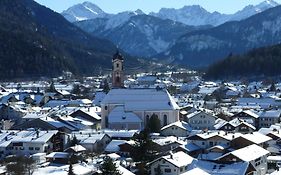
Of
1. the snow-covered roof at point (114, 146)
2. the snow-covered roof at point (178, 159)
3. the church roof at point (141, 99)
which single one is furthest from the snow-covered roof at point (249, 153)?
the church roof at point (141, 99)

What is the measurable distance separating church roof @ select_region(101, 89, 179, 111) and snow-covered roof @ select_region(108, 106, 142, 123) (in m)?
0.48

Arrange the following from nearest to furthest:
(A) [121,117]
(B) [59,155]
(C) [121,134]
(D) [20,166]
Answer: (D) [20,166] → (B) [59,155] → (C) [121,134] → (A) [121,117]

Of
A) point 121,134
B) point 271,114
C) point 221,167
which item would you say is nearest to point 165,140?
point 121,134

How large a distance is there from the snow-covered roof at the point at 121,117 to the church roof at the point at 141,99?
485 millimetres

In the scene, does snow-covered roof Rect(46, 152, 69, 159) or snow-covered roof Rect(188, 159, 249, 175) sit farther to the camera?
snow-covered roof Rect(46, 152, 69, 159)

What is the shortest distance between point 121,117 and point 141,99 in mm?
2264

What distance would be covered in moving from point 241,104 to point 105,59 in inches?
3888

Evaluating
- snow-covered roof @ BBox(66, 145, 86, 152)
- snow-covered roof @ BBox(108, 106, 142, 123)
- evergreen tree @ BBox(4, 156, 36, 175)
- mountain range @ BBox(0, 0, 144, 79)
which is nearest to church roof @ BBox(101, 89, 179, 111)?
snow-covered roof @ BBox(108, 106, 142, 123)

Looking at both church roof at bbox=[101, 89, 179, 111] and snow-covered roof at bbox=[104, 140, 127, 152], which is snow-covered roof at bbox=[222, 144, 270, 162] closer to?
snow-covered roof at bbox=[104, 140, 127, 152]

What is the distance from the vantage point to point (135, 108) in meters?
42.8

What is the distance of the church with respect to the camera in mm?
41750

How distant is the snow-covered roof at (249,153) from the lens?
27089mm

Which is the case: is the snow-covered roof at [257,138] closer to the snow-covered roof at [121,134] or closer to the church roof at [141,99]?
the snow-covered roof at [121,134]

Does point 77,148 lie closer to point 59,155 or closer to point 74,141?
point 74,141
